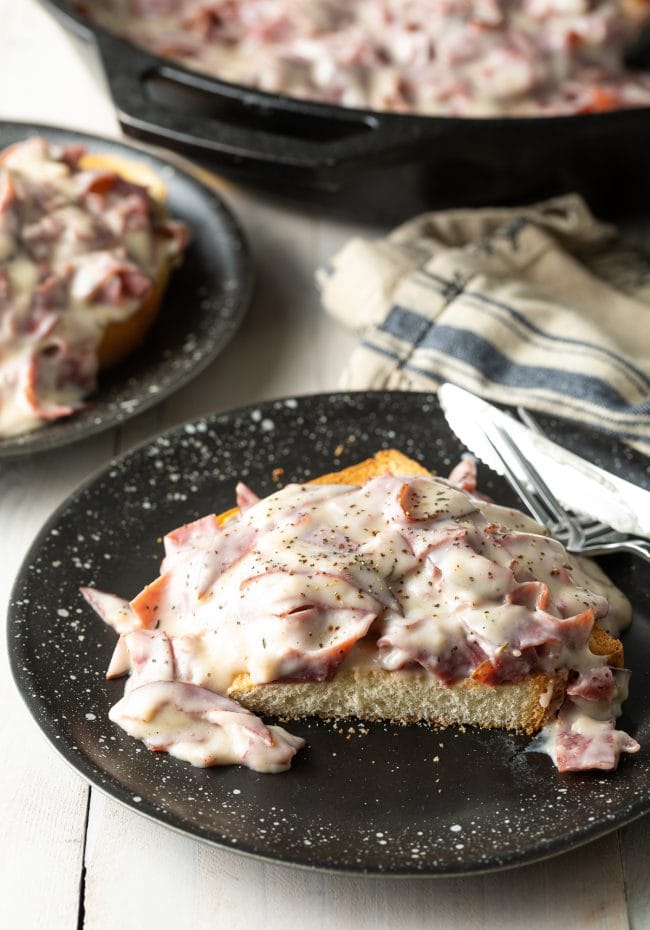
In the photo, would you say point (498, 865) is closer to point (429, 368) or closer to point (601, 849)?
point (601, 849)

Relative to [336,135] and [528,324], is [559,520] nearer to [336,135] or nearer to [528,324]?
[528,324]

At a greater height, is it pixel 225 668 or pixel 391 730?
pixel 225 668

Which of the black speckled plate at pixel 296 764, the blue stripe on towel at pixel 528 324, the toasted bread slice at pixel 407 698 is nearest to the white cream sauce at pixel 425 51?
the blue stripe on towel at pixel 528 324

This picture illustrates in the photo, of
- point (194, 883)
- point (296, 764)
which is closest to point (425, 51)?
point (296, 764)

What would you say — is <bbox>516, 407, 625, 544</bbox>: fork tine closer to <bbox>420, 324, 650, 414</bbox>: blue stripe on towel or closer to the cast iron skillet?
<bbox>420, 324, 650, 414</bbox>: blue stripe on towel

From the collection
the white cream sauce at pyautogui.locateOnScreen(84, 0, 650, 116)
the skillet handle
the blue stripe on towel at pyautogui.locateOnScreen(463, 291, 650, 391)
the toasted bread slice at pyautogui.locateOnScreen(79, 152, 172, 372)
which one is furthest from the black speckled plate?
the white cream sauce at pyautogui.locateOnScreen(84, 0, 650, 116)

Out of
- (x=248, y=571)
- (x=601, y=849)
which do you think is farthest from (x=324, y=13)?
(x=601, y=849)

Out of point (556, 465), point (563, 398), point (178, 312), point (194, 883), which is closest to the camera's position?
point (194, 883)
